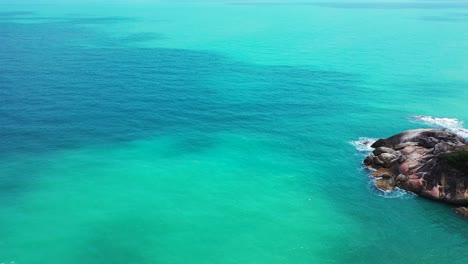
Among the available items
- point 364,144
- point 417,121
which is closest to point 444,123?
point 417,121

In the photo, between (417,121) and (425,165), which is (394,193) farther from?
(417,121)

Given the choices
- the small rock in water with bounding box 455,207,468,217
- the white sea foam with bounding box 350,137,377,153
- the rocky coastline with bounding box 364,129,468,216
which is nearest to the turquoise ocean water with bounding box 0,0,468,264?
the white sea foam with bounding box 350,137,377,153

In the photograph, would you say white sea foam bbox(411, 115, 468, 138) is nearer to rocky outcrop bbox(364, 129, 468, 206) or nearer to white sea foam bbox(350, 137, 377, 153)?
rocky outcrop bbox(364, 129, 468, 206)

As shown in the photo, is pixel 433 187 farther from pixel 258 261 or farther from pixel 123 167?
pixel 123 167

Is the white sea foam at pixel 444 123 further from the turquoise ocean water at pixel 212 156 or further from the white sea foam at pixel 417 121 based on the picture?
the turquoise ocean water at pixel 212 156

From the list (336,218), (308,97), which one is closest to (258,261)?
(336,218)

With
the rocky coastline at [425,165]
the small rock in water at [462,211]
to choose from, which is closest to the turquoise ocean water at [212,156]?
the small rock in water at [462,211]
